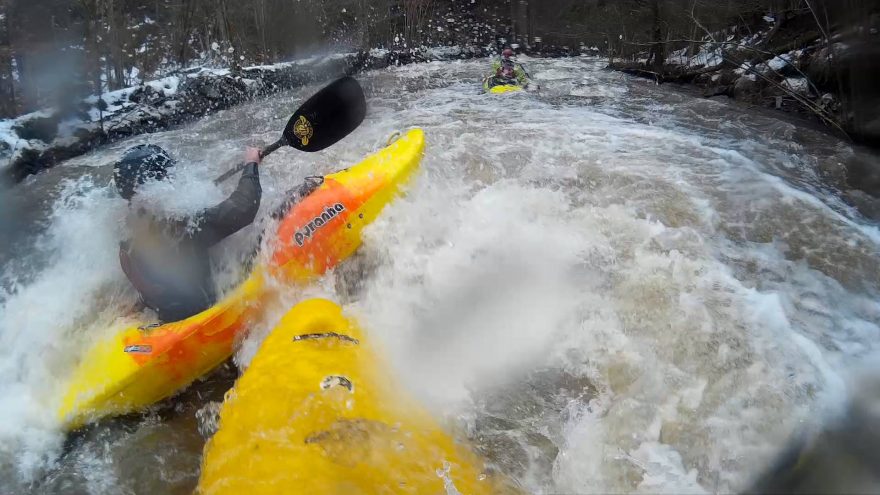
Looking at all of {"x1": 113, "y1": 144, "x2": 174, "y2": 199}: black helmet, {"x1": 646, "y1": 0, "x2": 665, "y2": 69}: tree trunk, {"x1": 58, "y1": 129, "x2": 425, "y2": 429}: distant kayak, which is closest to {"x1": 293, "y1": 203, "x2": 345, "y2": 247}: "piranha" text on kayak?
{"x1": 58, "y1": 129, "x2": 425, "y2": 429}: distant kayak

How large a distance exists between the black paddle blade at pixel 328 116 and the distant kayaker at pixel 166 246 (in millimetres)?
1175

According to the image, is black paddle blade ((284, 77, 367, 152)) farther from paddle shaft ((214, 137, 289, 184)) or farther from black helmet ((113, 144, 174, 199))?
black helmet ((113, 144, 174, 199))

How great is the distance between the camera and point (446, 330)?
3053mm

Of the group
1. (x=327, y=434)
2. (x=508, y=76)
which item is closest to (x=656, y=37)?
(x=508, y=76)

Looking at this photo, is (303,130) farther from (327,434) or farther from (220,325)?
(327,434)

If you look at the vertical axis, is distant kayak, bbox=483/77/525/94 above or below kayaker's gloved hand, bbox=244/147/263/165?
below

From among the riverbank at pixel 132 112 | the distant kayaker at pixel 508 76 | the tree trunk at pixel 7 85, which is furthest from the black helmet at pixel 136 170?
the distant kayaker at pixel 508 76

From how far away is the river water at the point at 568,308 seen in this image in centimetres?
229

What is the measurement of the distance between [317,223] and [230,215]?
1.76 ft

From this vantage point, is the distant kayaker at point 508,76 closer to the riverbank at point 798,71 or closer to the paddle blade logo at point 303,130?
the riverbank at point 798,71

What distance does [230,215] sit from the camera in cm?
313

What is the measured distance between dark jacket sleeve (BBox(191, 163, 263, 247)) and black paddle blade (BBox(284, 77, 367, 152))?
0.88 metres

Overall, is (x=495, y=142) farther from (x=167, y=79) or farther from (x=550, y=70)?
(x=550, y=70)

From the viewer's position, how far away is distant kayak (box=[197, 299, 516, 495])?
5.76 feet
